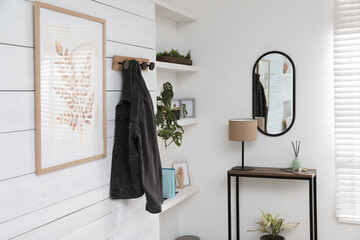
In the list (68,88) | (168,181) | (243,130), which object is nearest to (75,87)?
(68,88)

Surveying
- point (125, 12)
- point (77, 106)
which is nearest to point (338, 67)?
point (125, 12)

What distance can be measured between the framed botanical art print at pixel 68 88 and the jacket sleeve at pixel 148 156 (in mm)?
185

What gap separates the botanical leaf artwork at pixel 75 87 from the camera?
1.79 metres

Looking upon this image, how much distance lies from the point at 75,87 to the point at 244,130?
1745 millimetres

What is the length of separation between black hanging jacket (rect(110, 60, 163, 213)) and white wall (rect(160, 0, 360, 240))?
1.49 meters

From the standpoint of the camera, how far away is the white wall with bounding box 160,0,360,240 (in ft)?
10.8

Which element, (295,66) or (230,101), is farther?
(230,101)

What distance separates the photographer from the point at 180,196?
324cm

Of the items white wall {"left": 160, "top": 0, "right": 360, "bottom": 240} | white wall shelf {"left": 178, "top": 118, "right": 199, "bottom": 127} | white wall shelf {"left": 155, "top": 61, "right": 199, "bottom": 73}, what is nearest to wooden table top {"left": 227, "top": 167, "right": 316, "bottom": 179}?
white wall {"left": 160, "top": 0, "right": 360, "bottom": 240}

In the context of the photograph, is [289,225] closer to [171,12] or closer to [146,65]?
[146,65]

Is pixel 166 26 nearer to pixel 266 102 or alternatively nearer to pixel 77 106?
pixel 266 102

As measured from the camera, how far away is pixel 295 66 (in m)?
3.38

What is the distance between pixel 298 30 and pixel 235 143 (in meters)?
1.09

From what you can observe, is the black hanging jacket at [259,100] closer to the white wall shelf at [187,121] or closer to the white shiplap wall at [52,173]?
the white wall shelf at [187,121]
